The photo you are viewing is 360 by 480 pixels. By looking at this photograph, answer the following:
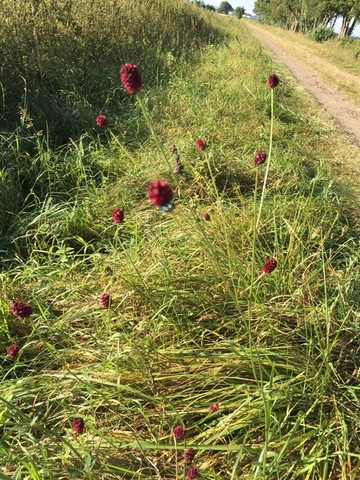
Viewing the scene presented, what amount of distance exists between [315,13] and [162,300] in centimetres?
3397

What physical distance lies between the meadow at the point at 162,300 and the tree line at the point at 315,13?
2509 centimetres

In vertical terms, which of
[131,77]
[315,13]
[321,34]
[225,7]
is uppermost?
[225,7]

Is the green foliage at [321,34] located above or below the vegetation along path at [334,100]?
above

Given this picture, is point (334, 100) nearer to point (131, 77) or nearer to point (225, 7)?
point (131, 77)

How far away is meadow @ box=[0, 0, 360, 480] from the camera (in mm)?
1315

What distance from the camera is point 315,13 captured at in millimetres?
28516

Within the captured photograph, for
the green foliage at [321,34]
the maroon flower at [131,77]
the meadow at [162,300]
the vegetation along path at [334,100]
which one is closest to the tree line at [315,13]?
the green foliage at [321,34]

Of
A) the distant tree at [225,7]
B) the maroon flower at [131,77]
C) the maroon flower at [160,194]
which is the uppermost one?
the distant tree at [225,7]

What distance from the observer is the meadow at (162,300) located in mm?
1315

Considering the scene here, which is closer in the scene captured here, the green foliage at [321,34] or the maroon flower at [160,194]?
the maroon flower at [160,194]

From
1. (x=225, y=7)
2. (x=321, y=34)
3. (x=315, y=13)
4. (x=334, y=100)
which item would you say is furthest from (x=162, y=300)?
(x=225, y=7)

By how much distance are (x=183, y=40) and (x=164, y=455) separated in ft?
25.6

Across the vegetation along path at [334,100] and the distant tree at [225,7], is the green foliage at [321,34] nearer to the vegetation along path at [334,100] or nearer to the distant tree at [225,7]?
the vegetation along path at [334,100]

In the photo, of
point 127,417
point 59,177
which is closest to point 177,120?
point 59,177
